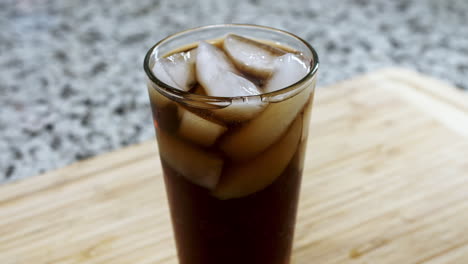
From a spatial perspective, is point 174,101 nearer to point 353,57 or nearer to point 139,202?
point 139,202

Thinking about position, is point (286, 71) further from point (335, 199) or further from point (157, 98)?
point (335, 199)

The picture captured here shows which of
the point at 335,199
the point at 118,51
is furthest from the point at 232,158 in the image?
the point at 118,51

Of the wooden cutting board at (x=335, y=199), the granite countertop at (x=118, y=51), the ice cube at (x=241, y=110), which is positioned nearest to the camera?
the ice cube at (x=241, y=110)

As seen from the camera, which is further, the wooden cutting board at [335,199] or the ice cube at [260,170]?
the wooden cutting board at [335,199]

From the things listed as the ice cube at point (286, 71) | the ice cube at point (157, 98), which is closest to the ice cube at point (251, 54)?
the ice cube at point (286, 71)

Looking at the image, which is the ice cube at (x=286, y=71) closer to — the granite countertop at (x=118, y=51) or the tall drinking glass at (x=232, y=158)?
the tall drinking glass at (x=232, y=158)

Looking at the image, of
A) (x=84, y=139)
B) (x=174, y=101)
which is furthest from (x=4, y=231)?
(x=174, y=101)

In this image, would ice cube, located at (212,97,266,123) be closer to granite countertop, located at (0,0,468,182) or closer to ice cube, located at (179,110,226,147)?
ice cube, located at (179,110,226,147)
